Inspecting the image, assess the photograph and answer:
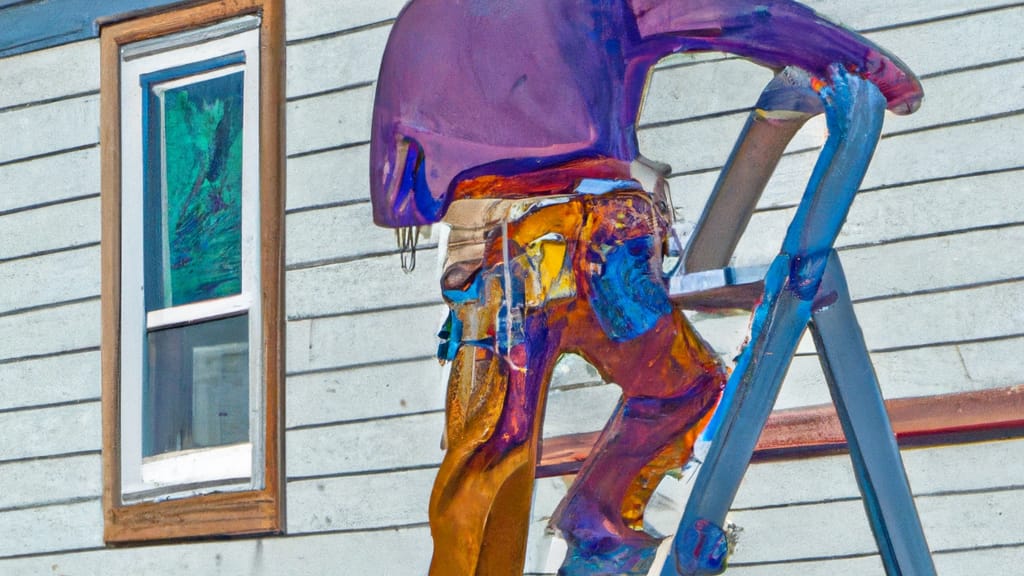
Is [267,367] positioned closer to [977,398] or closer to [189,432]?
[189,432]

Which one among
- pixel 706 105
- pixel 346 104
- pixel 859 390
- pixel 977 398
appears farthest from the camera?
pixel 346 104

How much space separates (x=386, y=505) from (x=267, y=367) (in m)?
0.48

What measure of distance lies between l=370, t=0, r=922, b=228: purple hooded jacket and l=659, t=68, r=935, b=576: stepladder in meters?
0.14

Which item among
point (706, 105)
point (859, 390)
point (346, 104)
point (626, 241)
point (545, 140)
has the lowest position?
point (859, 390)

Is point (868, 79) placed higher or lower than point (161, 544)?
higher

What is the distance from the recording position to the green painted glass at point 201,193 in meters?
3.88

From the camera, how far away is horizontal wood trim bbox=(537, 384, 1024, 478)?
288cm

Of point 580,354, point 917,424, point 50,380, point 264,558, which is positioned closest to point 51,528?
point 50,380

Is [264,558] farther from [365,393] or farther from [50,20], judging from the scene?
[50,20]

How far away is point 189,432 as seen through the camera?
3867 millimetres

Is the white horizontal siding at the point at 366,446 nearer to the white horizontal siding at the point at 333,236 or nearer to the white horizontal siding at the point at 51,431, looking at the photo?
the white horizontal siding at the point at 333,236

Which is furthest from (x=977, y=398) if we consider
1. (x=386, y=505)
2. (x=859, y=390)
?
(x=386, y=505)

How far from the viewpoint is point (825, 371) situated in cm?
228

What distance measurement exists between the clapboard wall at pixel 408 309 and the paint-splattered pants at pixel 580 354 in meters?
0.16
